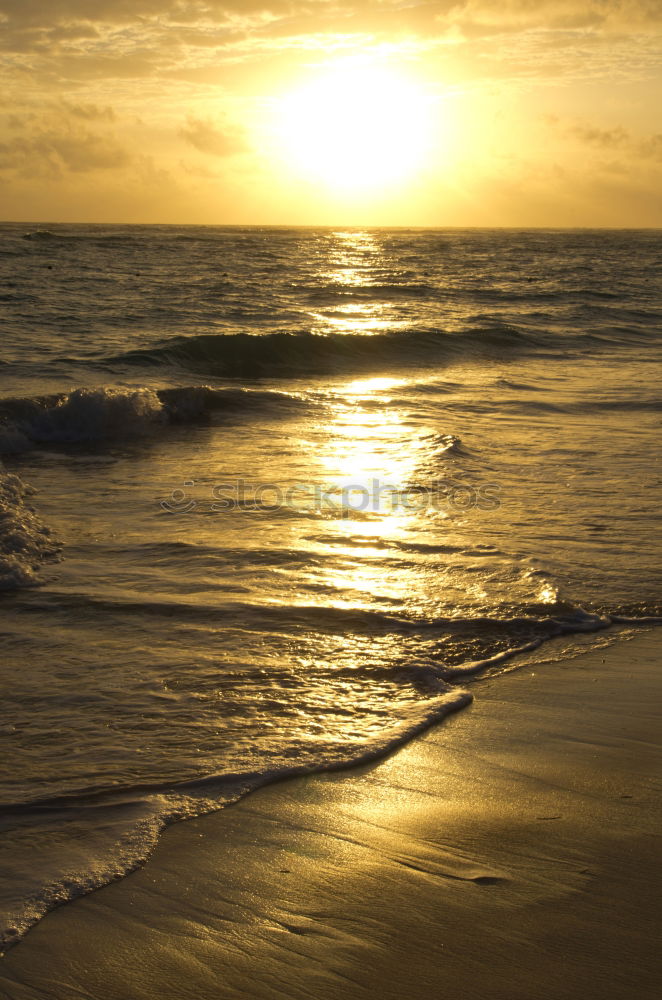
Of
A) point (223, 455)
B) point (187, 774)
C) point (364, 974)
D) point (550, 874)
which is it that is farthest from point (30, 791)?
point (223, 455)

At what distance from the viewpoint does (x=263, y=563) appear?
5.56 metres

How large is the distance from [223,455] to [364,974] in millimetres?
7052

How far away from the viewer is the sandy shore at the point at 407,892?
226 centimetres

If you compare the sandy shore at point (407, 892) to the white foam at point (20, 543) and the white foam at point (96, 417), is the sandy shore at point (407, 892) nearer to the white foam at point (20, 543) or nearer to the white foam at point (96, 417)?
the white foam at point (20, 543)

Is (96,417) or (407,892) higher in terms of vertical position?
(96,417)

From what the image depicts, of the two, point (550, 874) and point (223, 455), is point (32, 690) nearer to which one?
point (550, 874)

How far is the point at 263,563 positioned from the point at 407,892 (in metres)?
3.13

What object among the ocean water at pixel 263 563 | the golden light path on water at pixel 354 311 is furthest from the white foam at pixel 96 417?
the golden light path on water at pixel 354 311

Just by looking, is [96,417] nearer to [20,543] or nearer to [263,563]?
[20,543]

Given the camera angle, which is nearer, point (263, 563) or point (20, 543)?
point (263, 563)

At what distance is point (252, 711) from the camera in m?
3.73

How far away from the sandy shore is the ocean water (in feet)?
0.63

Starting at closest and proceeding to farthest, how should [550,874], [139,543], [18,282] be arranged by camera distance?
[550,874], [139,543], [18,282]

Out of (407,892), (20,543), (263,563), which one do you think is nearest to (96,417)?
(20,543)
